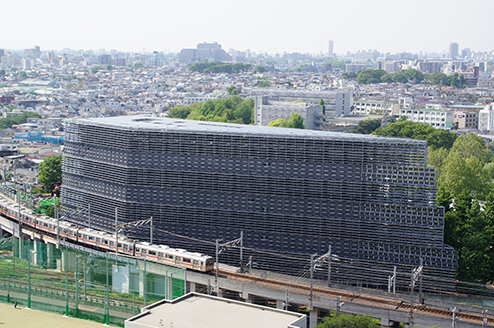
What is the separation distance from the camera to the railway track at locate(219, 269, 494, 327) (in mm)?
38875

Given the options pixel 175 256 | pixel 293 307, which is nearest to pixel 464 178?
pixel 293 307

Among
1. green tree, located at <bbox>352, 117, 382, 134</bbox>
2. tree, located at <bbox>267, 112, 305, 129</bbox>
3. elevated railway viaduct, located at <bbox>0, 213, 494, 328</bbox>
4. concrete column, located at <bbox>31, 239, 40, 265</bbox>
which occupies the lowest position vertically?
elevated railway viaduct, located at <bbox>0, 213, 494, 328</bbox>

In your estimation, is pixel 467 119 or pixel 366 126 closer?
pixel 366 126

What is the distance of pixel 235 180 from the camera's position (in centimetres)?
4844

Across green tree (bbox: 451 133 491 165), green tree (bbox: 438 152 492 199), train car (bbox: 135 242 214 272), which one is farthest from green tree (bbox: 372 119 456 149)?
train car (bbox: 135 242 214 272)

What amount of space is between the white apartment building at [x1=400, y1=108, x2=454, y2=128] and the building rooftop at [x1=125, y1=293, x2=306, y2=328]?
388ft

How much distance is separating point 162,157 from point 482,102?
161 meters

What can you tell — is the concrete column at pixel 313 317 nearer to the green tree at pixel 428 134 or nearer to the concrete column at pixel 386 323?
the concrete column at pixel 386 323

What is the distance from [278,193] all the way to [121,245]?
43.0 feet

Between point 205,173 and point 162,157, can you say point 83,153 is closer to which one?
point 162,157

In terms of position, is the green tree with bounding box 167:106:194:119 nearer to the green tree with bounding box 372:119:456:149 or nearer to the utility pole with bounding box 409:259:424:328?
the green tree with bounding box 372:119:456:149

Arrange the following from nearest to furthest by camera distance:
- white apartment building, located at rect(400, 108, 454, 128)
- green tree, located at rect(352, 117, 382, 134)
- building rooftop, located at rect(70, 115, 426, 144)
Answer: building rooftop, located at rect(70, 115, 426, 144) < green tree, located at rect(352, 117, 382, 134) < white apartment building, located at rect(400, 108, 454, 128)

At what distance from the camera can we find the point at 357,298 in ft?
137

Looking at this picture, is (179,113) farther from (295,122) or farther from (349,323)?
(349,323)
